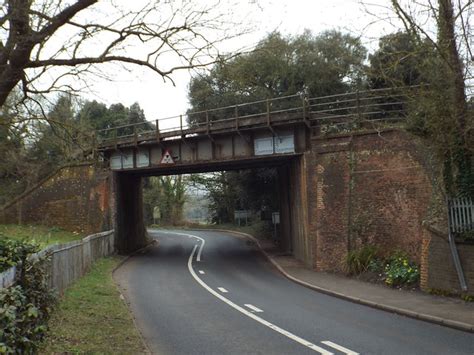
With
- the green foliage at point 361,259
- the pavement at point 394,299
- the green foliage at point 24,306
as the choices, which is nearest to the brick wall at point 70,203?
the pavement at point 394,299

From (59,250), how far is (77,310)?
90.3 inches

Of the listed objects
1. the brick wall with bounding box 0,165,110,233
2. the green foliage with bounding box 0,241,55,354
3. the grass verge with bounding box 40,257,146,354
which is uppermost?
the brick wall with bounding box 0,165,110,233

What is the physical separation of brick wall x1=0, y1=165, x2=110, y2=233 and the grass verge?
15954 mm

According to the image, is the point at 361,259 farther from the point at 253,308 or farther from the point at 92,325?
the point at 92,325

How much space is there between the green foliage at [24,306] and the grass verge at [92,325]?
413 mm

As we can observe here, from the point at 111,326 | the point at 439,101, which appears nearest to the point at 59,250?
the point at 111,326

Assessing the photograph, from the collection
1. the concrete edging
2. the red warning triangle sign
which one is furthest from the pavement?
the red warning triangle sign

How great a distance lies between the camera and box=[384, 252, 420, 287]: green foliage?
15.4 m

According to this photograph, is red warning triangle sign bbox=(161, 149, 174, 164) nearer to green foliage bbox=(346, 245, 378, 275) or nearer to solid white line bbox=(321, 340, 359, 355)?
green foliage bbox=(346, 245, 378, 275)

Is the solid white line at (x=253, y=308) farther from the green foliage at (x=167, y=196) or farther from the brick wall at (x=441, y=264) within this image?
the green foliage at (x=167, y=196)

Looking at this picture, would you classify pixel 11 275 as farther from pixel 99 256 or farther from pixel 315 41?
pixel 315 41

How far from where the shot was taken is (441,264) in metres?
13.7

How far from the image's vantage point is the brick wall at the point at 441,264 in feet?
42.6

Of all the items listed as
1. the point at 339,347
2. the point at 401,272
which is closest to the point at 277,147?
the point at 401,272
